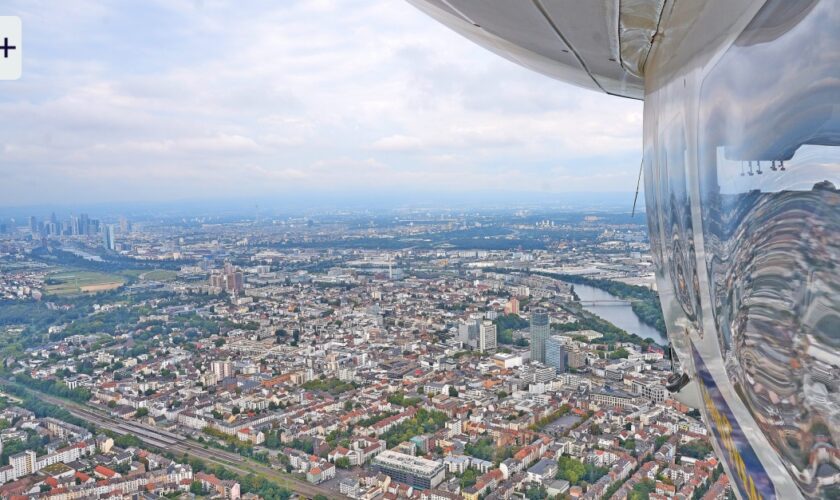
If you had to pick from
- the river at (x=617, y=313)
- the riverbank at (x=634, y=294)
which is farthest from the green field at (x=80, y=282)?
the river at (x=617, y=313)

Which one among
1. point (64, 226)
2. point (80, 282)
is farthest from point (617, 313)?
point (64, 226)

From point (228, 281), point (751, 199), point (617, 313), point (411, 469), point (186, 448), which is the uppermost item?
point (751, 199)

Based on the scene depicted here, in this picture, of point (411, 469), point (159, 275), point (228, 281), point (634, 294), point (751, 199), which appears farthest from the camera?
point (159, 275)

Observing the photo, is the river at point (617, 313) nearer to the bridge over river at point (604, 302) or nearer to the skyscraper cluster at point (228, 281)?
the bridge over river at point (604, 302)

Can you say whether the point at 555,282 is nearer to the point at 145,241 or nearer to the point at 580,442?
the point at 580,442

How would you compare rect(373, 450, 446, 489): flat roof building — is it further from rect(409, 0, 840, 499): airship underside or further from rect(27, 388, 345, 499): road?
rect(409, 0, 840, 499): airship underside

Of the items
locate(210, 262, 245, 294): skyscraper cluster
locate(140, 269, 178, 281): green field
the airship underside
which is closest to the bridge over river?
locate(210, 262, 245, 294): skyscraper cluster

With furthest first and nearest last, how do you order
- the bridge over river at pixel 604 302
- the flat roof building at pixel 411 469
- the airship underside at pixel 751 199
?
1. the bridge over river at pixel 604 302
2. the flat roof building at pixel 411 469
3. the airship underside at pixel 751 199

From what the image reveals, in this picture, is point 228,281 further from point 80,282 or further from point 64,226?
point 64,226
